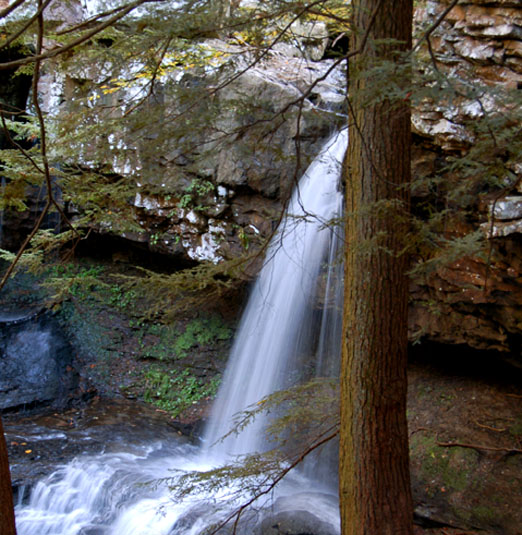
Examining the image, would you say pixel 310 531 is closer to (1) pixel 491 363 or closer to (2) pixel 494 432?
(2) pixel 494 432

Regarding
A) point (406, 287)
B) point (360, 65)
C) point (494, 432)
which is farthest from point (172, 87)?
point (494, 432)

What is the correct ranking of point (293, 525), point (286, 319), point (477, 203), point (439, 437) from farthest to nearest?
1. point (286, 319)
2. point (439, 437)
3. point (477, 203)
4. point (293, 525)

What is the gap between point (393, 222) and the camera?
9.84 feet

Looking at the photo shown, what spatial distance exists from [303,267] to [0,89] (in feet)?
25.8

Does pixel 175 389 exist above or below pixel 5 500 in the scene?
below

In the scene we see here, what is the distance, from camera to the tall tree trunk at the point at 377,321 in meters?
2.96

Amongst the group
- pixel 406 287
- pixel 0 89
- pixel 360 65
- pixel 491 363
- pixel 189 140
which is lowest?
pixel 491 363

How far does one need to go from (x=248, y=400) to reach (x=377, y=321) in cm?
518

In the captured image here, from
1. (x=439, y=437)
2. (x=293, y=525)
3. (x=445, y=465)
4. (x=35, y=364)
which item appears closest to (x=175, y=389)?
(x=35, y=364)

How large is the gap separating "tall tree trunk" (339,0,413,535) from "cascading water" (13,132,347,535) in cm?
208

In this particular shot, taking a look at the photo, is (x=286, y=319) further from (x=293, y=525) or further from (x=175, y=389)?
(x=293, y=525)

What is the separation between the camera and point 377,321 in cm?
302

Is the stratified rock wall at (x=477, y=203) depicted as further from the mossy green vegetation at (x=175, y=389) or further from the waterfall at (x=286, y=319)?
the mossy green vegetation at (x=175, y=389)

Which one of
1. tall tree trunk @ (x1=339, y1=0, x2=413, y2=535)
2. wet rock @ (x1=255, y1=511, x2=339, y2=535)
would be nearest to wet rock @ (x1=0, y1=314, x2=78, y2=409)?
wet rock @ (x1=255, y1=511, x2=339, y2=535)
